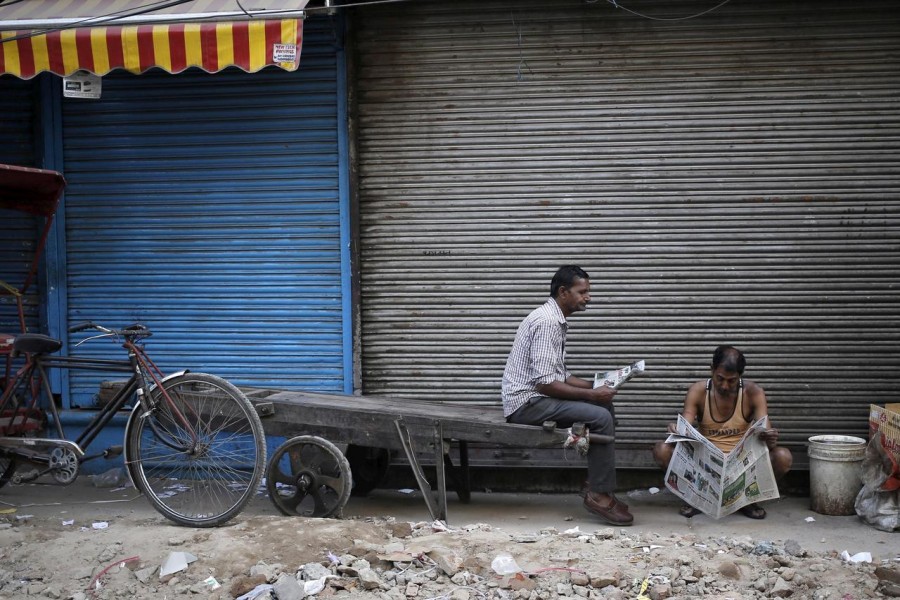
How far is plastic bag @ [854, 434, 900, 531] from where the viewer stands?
219 inches

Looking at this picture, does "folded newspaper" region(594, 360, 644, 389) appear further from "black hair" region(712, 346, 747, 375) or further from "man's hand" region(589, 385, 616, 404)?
"black hair" region(712, 346, 747, 375)

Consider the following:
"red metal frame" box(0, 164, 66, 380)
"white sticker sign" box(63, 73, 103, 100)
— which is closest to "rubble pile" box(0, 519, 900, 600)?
"red metal frame" box(0, 164, 66, 380)

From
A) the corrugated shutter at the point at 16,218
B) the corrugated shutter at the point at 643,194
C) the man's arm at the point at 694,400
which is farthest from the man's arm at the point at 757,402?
the corrugated shutter at the point at 16,218

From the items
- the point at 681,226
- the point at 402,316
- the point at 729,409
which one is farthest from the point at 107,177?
the point at 729,409

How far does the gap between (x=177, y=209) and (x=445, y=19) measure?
250cm

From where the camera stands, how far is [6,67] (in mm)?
5977

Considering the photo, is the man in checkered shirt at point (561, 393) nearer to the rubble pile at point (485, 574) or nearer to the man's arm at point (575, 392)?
the man's arm at point (575, 392)

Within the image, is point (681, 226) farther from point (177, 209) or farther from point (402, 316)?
point (177, 209)

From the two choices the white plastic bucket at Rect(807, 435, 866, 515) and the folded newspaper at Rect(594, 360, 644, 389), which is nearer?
the folded newspaper at Rect(594, 360, 644, 389)

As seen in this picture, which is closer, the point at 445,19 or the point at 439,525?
the point at 439,525

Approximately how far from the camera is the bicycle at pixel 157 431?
5312 mm

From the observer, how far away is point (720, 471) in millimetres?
5586

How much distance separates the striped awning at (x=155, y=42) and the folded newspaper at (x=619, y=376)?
2797 mm

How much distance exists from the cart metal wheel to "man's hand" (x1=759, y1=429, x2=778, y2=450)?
8.53 feet
